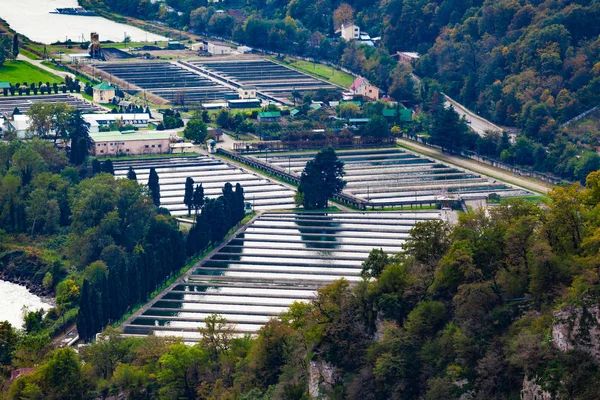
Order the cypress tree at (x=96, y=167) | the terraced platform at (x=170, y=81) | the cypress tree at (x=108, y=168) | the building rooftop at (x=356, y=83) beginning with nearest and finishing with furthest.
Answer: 1. the cypress tree at (x=108, y=168)
2. the cypress tree at (x=96, y=167)
3. the terraced platform at (x=170, y=81)
4. the building rooftop at (x=356, y=83)

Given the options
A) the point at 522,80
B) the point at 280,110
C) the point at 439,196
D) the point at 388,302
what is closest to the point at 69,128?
the point at 280,110

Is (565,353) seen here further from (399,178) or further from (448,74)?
(448,74)

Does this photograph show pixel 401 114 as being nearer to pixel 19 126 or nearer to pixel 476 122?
pixel 476 122

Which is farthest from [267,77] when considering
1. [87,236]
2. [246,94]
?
[87,236]

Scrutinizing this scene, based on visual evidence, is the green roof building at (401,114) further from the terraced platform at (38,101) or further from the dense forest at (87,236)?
the dense forest at (87,236)

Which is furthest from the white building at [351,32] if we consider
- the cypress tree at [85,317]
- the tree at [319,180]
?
the cypress tree at [85,317]

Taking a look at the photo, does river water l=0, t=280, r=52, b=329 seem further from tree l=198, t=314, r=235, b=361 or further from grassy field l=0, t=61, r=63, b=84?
grassy field l=0, t=61, r=63, b=84
